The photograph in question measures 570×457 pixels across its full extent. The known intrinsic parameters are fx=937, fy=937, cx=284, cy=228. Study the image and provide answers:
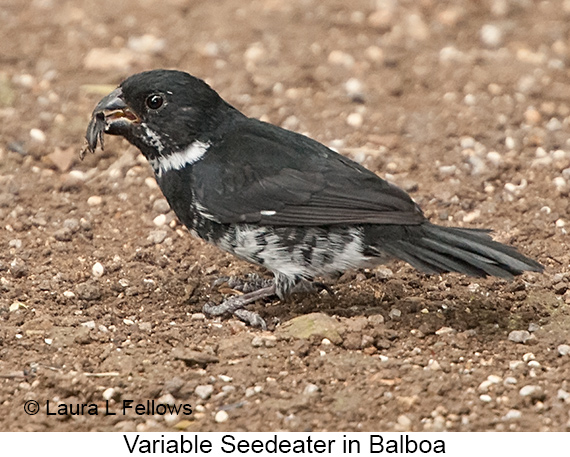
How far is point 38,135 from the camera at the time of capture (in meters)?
6.65

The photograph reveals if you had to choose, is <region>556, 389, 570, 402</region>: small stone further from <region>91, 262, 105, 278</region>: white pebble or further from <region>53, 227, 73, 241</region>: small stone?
<region>53, 227, 73, 241</region>: small stone

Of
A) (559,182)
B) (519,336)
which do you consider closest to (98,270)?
(519,336)

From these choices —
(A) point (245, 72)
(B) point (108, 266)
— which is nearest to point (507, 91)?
(A) point (245, 72)

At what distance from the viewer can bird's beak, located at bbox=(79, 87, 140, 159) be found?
4.93 m

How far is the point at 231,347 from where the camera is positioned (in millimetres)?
4504

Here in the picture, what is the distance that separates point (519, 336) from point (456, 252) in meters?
0.52

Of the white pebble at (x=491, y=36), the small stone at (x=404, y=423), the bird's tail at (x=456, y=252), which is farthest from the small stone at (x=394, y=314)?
the white pebble at (x=491, y=36)

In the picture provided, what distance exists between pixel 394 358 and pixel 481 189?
2020 mm

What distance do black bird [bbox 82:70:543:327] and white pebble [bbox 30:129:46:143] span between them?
5.53 feet

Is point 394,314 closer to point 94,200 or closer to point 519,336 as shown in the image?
point 519,336

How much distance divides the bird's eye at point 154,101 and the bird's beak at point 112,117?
0.43 ft

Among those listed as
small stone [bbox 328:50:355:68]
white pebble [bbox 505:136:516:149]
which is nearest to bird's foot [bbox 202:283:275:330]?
white pebble [bbox 505:136:516:149]

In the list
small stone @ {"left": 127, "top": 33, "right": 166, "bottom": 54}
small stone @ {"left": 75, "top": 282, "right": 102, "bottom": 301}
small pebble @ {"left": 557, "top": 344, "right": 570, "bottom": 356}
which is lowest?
small pebble @ {"left": 557, "top": 344, "right": 570, "bottom": 356}

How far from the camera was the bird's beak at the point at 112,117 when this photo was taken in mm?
4934
